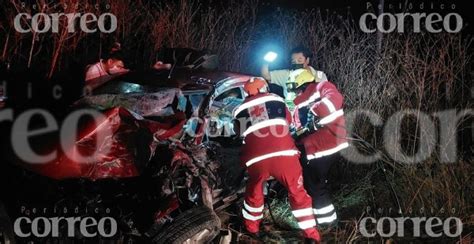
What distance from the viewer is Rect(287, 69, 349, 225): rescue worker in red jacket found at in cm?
439

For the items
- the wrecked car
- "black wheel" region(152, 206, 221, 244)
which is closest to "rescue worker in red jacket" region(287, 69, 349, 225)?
the wrecked car

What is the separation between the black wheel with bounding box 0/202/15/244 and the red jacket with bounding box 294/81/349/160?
2.44m

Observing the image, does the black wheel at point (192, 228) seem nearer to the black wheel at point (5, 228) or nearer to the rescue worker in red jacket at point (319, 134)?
the black wheel at point (5, 228)

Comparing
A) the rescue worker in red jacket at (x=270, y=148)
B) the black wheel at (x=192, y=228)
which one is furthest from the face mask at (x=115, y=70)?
the black wheel at (x=192, y=228)

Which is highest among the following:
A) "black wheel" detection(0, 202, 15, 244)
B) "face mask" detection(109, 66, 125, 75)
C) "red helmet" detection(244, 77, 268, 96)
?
"face mask" detection(109, 66, 125, 75)

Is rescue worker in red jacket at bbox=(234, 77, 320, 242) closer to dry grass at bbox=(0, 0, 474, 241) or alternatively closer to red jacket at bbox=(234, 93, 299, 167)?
red jacket at bbox=(234, 93, 299, 167)

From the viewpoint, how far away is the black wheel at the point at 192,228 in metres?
3.57

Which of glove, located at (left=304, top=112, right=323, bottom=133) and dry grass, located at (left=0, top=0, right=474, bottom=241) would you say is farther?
dry grass, located at (left=0, top=0, right=474, bottom=241)

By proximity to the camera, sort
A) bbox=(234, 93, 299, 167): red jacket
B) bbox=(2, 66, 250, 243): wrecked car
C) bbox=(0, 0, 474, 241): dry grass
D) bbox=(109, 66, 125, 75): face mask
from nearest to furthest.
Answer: bbox=(2, 66, 250, 243): wrecked car < bbox=(234, 93, 299, 167): red jacket < bbox=(0, 0, 474, 241): dry grass < bbox=(109, 66, 125, 75): face mask

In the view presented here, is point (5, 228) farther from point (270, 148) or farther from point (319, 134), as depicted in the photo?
point (319, 134)

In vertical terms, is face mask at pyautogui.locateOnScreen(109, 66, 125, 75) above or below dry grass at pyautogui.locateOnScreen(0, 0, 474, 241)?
above

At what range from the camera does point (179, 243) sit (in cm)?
356

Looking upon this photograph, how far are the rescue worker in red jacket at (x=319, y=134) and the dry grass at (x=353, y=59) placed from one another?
359 mm

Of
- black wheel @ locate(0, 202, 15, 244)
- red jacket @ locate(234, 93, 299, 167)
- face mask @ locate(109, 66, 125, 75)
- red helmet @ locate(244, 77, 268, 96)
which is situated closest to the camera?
black wheel @ locate(0, 202, 15, 244)
